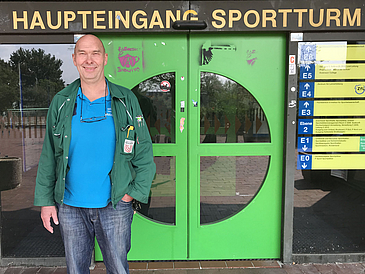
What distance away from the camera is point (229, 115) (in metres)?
2.83

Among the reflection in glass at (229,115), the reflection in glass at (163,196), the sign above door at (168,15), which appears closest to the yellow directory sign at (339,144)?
the reflection in glass at (229,115)

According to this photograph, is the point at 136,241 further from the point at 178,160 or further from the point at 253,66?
the point at 253,66

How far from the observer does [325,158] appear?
2846 millimetres

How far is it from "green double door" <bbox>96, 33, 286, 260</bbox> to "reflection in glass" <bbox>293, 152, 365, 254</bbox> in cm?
25

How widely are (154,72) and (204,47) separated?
1.79 ft

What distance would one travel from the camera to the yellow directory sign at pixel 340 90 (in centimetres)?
278

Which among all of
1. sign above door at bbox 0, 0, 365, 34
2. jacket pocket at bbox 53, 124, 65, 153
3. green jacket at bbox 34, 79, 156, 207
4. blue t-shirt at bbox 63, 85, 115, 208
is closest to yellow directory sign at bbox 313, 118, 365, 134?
sign above door at bbox 0, 0, 365, 34

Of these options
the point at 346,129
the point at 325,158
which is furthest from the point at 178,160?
the point at 346,129

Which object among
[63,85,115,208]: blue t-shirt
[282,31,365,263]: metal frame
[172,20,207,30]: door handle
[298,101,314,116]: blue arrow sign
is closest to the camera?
[63,85,115,208]: blue t-shirt

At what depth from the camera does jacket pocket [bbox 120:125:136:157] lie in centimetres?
180

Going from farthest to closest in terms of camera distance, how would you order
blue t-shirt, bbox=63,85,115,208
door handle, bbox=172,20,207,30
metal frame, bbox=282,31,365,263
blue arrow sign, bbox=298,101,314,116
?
blue arrow sign, bbox=298,101,314,116, metal frame, bbox=282,31,365,263, door handle, bbox=172,20,207,30, blue t-shirt, bbox=63,85,115,208

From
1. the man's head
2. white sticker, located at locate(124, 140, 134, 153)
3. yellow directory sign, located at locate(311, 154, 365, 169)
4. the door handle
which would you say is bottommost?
yellow directory sign, located at locate(311, 154, 365, 169)

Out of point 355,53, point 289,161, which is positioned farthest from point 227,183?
point 355,53

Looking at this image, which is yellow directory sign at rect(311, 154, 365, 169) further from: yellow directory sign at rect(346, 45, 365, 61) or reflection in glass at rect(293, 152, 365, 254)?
yellow directory sign at rect(346, 45, 365, 61)
